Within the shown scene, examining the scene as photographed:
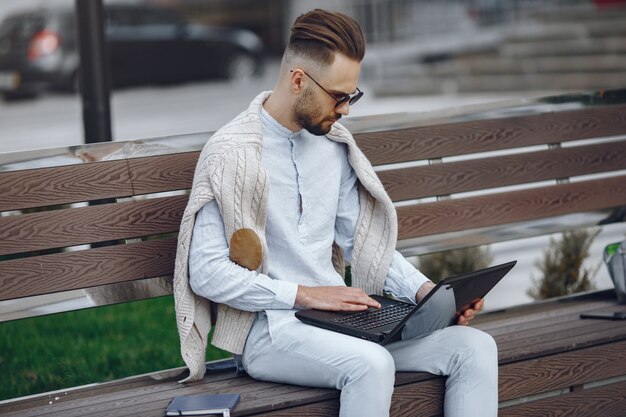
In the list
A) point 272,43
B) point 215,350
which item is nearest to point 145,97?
point 272,43

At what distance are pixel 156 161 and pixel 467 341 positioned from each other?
1276 millimetres

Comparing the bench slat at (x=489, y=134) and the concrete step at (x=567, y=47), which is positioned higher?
the bench slat at (x=489, y=134)

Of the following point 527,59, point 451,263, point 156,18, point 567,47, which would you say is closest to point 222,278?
point 451,263

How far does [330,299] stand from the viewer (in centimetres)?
367

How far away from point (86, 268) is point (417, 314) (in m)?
1.18

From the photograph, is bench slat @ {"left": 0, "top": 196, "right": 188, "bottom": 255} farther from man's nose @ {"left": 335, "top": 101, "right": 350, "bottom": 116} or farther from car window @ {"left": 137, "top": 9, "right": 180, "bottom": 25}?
car window @ {"left": 137, "top": 9, "right": 180, "bottom": 25}

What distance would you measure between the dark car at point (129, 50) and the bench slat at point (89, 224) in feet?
48.2

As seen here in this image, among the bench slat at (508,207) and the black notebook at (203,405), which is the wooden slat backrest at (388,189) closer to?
the bench slat at (508,207)

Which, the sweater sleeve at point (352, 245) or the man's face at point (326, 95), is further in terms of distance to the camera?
the sweater sleeve at point (352, 245)

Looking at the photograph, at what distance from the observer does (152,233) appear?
4.13 metres

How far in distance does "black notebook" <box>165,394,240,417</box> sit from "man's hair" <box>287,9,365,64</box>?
1088 millimetres

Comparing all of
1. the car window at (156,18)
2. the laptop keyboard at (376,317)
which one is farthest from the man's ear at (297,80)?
the car window at (156,18)

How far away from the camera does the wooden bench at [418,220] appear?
383 cm

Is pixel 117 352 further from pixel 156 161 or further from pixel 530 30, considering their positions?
pixel 530 30
